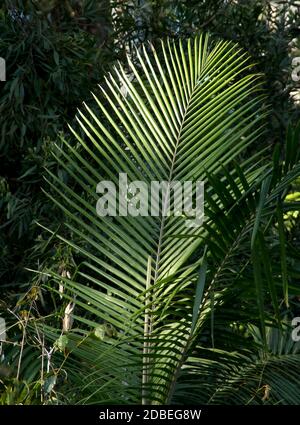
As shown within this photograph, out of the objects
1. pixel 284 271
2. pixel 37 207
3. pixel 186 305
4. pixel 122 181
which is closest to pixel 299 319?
pixel 37 207

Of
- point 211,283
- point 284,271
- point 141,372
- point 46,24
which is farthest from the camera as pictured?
point 46,24

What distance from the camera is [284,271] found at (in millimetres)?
2938

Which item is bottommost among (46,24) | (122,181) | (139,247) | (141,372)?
(141,372)

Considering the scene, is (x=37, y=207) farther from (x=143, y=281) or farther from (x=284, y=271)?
(x=284, y=271)

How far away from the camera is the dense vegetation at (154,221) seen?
132 inches

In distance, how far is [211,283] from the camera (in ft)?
11.1

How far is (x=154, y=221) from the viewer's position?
157 inches

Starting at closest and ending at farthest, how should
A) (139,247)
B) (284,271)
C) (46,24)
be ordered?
1. (284,271)
2. (139,247)
3. (46,24)

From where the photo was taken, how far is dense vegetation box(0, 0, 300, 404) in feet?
11.0

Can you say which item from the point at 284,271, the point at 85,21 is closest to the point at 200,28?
the point at 85,21

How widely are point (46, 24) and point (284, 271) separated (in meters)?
3.64

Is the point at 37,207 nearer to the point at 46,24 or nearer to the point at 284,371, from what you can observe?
the point at 46,24

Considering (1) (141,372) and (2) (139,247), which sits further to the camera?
(2) (139,247)

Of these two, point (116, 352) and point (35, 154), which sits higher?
point (35, 154)
